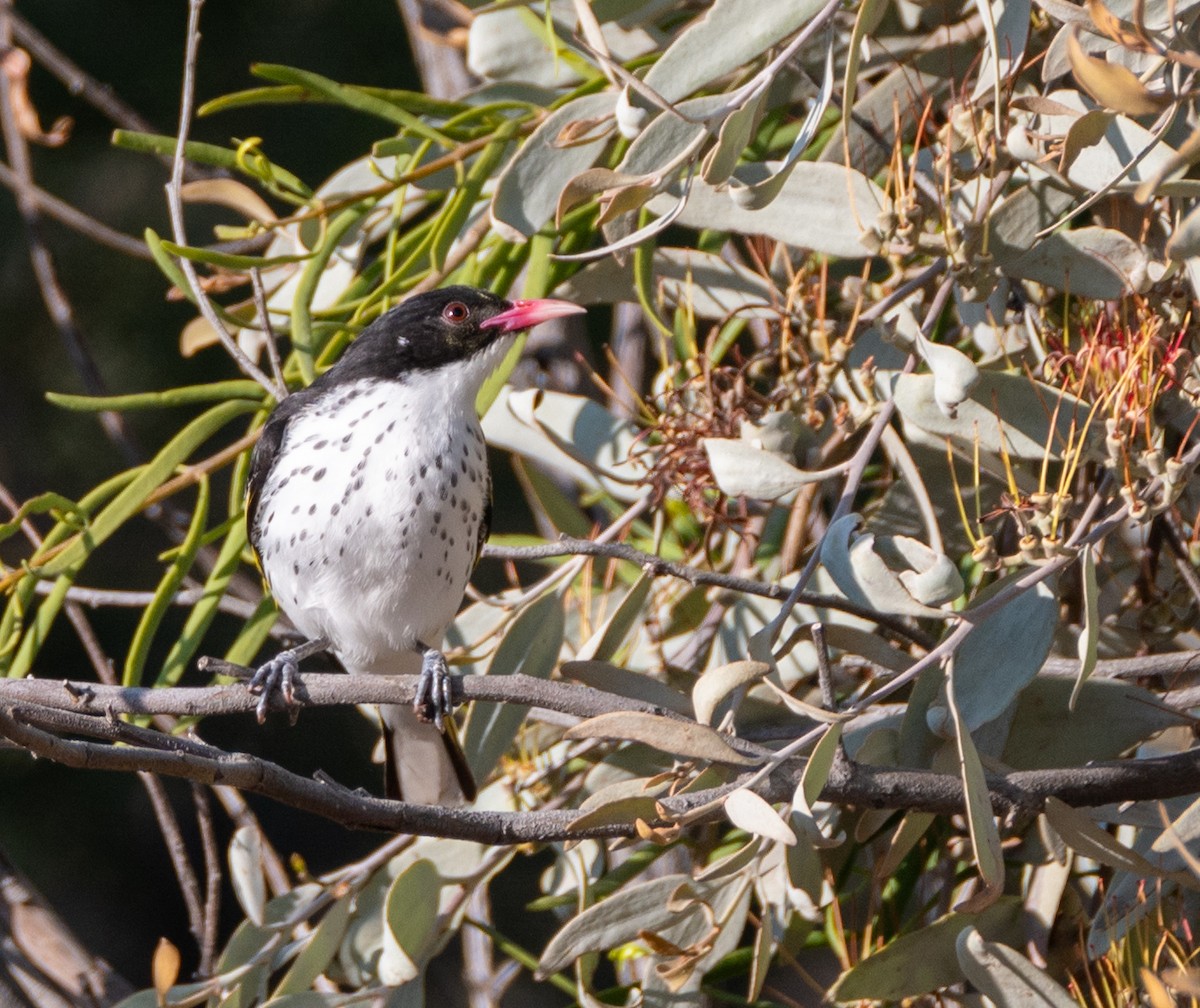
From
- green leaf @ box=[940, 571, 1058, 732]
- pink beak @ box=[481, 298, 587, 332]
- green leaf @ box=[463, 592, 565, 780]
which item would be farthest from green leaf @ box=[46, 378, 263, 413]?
green leaf @ box=[940, 571, 1058, 732]

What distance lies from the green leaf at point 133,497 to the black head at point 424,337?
0.49 metres

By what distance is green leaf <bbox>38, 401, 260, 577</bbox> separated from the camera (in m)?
3.20

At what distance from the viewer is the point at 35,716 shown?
7.25 feet

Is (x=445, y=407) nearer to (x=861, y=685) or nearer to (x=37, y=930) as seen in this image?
(x=861, y=685)

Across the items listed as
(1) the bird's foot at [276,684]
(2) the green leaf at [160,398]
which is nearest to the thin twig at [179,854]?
(1) the bird's foot at [276,684]

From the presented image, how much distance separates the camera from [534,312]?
3438 millimetres

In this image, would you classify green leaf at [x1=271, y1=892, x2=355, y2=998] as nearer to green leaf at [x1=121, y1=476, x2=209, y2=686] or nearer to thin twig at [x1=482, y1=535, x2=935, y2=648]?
green leaf at [x1=121, y1=476, x2=209, y2=686]

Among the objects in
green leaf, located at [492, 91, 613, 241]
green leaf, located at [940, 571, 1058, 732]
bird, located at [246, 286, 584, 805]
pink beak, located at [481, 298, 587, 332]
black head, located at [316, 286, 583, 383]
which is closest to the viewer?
green leaf, located at [940, 571, 1058, 732]

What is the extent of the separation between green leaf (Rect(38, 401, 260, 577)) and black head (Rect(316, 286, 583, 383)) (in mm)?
486

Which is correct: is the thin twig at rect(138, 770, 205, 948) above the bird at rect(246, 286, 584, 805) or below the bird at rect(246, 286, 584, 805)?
below

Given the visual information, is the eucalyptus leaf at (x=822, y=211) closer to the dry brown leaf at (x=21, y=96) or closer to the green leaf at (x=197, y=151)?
the green leaf at (x=197, y=151)

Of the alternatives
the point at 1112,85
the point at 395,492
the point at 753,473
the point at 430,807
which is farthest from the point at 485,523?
the point at 1112,85

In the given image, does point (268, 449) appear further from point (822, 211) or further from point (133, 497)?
point (822, 211)

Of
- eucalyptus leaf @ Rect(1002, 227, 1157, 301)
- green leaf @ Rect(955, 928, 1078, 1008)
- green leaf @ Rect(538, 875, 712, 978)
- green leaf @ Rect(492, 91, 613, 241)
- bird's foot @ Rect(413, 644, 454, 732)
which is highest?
green leaf @ Rect(492, 91, 613, 241)
